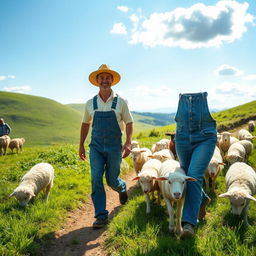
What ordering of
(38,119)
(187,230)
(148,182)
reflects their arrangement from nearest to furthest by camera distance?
(187,230), (148,182), (38,119)

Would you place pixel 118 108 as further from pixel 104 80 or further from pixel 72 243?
pixel 72 243

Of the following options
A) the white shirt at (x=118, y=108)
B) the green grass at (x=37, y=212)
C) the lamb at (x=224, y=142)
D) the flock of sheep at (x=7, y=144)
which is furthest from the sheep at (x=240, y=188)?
the flock of sheep at (x=7, y=144)

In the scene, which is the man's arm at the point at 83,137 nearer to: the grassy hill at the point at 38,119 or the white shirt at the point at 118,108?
the white shirt at the point at 118,108

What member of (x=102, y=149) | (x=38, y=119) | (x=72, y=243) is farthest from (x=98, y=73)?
(x=38, y=119)

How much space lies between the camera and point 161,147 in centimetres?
1208

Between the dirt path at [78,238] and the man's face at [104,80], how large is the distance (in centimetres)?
318

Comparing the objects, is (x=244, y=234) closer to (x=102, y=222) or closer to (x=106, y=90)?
(x=102, y=222)

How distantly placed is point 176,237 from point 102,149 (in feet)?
7.67

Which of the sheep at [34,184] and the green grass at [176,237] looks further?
the sheep at [34,184]

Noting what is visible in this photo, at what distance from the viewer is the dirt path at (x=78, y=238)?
4.77 m

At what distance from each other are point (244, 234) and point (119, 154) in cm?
290

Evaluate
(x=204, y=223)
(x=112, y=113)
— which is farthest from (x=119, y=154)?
(x=204, y=223)

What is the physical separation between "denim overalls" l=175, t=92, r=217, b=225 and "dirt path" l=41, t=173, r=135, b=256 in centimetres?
193

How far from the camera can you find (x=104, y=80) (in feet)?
18.9
